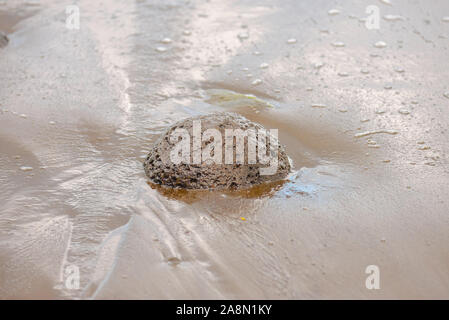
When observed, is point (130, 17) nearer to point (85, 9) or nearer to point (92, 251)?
point (85, 9)

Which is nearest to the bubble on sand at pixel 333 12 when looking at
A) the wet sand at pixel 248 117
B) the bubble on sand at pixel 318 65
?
the wet sand at pixel 248 117

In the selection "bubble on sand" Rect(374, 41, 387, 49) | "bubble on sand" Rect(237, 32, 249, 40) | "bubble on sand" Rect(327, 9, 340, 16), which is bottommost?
"bubble on sand" Rect(237, 32, 249, 40)

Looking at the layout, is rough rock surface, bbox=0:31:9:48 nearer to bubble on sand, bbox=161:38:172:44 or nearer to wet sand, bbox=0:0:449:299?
wet sand, bbox=0:0:449:299

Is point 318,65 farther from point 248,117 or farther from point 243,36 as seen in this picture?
point 248,117

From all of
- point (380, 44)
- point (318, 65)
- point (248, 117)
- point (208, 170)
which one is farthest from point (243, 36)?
point (208, 170)

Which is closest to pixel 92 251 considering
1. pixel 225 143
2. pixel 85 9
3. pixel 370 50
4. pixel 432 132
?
pixel 225 143

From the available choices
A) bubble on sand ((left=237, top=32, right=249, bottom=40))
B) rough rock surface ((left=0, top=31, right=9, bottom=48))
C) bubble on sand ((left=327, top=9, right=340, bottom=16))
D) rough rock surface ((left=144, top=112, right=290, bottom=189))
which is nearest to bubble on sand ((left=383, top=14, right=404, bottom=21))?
bubble on sand ((left=327, top=9, right=340, bottom=16))
